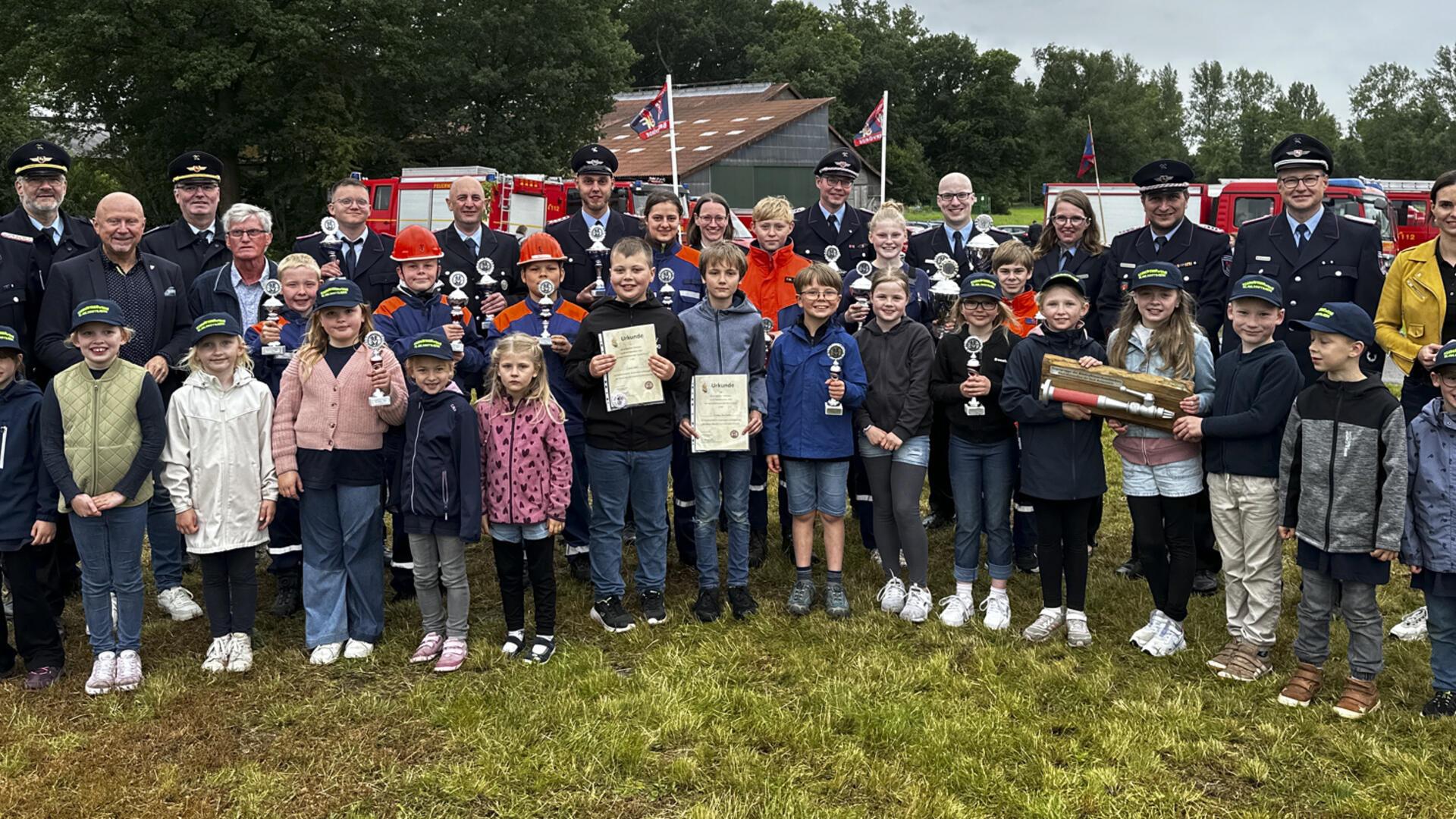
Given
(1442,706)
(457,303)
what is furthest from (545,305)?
(1442,706)

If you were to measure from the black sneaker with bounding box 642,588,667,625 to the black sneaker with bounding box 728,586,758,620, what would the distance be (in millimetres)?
418

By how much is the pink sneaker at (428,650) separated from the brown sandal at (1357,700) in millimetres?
4550

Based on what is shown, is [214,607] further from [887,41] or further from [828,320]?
[887,41]

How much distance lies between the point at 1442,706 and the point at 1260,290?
2109mm

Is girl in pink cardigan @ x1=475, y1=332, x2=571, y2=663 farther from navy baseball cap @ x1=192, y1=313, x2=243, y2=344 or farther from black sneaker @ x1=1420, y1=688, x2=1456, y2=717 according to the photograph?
black sneaker @ x1=1420, y1=688, x2=1456, y2=717

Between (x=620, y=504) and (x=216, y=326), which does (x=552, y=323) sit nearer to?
(x=620, y=504)

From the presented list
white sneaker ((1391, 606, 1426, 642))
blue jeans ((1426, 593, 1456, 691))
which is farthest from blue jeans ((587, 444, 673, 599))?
white sneaker ((1391, 606, 1426, 642))

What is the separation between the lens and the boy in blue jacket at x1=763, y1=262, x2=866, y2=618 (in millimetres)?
6152

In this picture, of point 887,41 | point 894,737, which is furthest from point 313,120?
point 887,41

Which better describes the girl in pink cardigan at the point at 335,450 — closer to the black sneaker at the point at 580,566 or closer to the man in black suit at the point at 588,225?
the black sneaker at the point at 580,566

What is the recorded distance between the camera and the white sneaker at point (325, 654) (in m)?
5.70

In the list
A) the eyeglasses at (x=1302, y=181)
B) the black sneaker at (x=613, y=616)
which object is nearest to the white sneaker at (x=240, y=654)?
the black sneaker at (x=613, y=616)

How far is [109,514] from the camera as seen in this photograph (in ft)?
18.0

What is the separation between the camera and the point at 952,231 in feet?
26.0
